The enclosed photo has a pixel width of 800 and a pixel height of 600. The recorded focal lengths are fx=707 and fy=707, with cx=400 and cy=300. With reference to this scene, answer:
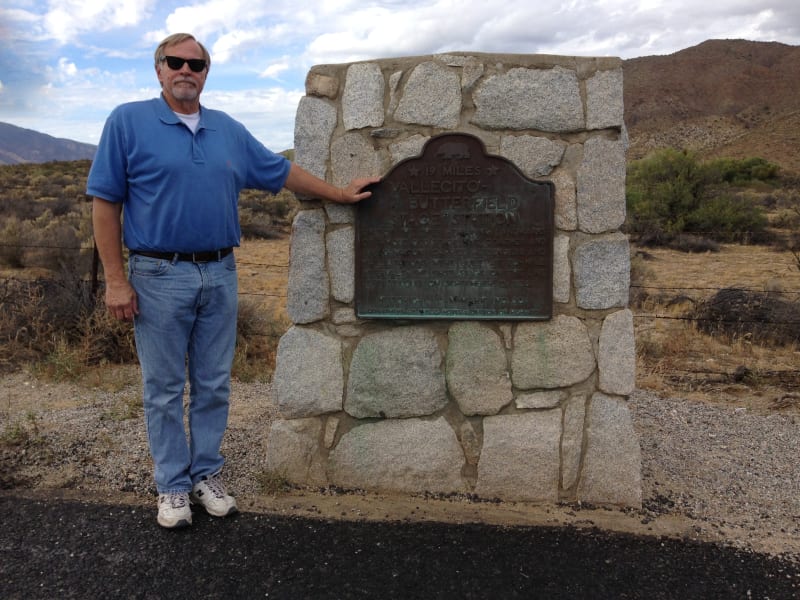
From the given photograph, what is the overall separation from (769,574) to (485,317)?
159 centimetres

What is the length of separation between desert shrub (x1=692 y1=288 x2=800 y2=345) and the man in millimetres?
4761

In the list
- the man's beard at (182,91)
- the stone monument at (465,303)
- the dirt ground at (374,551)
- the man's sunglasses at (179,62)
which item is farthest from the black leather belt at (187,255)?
the dirt ground at (374,551)

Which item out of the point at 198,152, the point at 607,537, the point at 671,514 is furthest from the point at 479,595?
the point at 198,152

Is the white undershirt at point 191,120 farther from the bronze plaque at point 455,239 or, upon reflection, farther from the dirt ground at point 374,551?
the dirt ground at point 374,551

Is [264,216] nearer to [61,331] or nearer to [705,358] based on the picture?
[61,331]

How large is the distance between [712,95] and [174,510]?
216ft

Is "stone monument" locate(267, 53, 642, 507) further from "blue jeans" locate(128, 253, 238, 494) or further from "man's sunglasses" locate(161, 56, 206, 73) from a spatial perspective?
"man's sunglasses" locate(161, 56, 206, 73)

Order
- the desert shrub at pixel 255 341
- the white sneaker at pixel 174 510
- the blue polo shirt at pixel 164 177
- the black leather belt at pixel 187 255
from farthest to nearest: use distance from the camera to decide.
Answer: the desert shrub at pixel 255 341 → the white sneaker at pixel 174 510 → the black leather belt at pixel 187 255 → the blue polo shirt at pixel 164 177

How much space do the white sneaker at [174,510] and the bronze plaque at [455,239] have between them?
1.18 metres

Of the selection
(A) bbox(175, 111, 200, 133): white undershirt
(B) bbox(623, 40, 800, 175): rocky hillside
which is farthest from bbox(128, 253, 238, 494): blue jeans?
(B) bbox(623, 40, 800, 175): rocky hillside

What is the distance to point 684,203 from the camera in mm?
15539

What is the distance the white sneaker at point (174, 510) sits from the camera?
3.11 m

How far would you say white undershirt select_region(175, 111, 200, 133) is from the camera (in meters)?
2.99

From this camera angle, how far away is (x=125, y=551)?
2.96 metres
